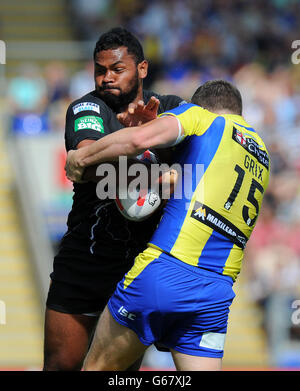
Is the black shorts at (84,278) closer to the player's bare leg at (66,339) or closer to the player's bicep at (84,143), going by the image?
the player's bare leg at (66,339)

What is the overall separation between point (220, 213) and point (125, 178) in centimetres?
57

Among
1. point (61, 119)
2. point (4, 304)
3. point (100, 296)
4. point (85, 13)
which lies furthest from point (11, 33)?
point (100, 296)

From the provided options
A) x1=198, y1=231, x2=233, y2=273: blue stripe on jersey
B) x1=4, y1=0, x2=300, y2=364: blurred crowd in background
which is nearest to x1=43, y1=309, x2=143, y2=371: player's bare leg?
x1=198, y1=231, x2=233, y2=273: blue stripe on jersey

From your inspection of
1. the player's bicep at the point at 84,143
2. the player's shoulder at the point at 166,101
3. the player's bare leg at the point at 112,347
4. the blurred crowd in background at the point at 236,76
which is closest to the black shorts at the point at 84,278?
the player's bare leg at the point at 112,347

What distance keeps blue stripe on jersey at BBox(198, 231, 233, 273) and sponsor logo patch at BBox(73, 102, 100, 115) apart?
3.47 feet

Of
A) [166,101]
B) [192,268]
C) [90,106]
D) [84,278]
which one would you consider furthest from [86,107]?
[192,268]

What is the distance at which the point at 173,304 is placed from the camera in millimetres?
3869

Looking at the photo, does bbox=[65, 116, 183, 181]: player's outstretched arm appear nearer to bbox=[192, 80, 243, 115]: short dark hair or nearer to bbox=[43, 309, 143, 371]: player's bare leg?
bbox=[192, 80, 243, 115]: short dark hair

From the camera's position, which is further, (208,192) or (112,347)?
(112,347)

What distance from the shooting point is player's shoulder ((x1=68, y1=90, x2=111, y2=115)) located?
14.2 ft

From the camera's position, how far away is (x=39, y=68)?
12.8 meters

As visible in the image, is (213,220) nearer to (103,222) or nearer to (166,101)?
(103,222)

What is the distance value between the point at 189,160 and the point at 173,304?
2.59 ft

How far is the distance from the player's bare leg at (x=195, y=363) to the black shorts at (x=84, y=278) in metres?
0.75
